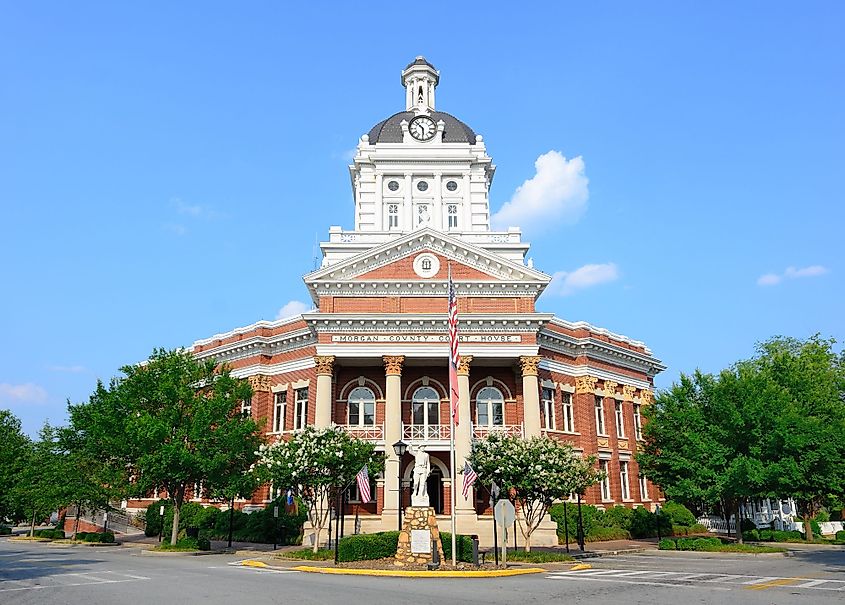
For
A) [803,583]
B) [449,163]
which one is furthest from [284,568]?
[449,163]

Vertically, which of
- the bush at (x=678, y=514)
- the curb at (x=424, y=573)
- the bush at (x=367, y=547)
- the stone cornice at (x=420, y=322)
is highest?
the stone cornice at (x=420, y=322)

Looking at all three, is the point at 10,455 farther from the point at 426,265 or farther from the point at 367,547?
the point at 367,547

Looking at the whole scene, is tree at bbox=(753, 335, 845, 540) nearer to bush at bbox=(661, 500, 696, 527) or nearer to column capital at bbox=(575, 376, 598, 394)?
A: bush at bbox=(661, 500, 696, 527)

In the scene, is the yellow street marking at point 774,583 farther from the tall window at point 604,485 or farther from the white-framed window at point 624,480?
the white-framed window at point 624,480

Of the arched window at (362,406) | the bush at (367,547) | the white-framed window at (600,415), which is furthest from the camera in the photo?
the white-framed window at (600,415)

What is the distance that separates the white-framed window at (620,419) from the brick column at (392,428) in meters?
17.4

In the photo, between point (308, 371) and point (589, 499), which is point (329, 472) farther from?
point (589, 499)

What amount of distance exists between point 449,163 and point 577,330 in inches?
865

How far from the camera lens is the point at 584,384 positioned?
148ft

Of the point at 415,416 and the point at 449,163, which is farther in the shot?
the point at 449,163

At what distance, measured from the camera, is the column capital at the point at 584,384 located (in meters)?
45.2

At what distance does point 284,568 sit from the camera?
83.0ft

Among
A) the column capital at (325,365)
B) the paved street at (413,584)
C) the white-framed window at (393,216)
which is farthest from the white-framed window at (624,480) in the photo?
the white-framed window at (393,216)

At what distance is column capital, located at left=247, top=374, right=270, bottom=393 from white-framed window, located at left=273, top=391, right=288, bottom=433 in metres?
0.80
